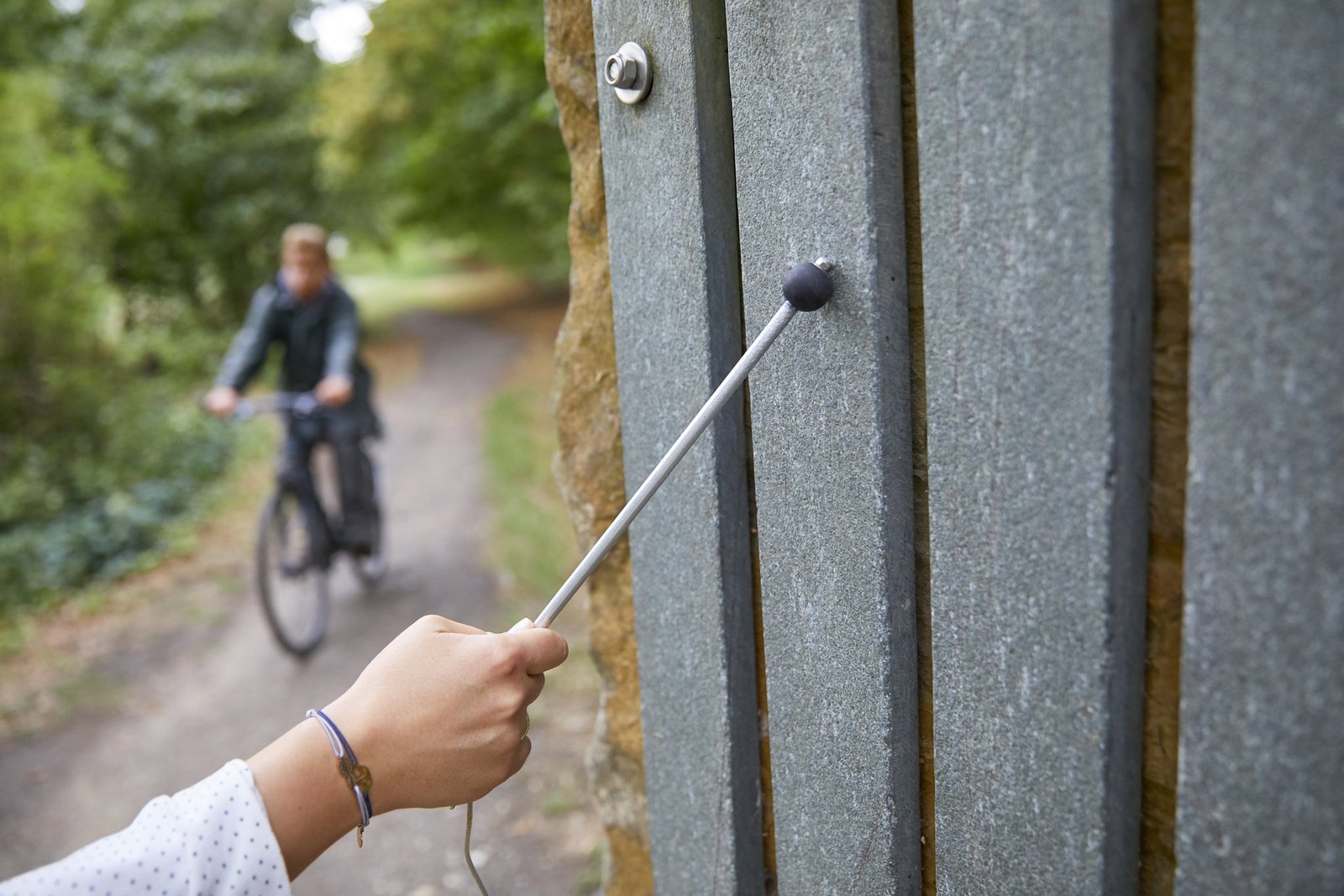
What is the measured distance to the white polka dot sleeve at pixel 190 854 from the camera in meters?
1.14

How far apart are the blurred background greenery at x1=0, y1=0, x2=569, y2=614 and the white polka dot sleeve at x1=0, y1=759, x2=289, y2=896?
5539 mm

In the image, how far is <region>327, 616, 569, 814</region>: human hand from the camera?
1.33 metres

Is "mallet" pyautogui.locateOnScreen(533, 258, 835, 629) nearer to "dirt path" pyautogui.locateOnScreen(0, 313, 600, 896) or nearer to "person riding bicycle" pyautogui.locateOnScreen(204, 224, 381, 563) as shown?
"dirt path" pyautogui.locateOnScreen(0, 313, 600, 896)

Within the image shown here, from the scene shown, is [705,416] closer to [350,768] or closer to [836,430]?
[836,430]

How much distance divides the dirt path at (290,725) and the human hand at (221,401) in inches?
59.0

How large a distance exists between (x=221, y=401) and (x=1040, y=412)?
461cm

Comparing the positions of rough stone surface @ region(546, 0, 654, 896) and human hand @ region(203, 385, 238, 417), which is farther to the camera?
human hand @ region(203, 385, 238, 417)

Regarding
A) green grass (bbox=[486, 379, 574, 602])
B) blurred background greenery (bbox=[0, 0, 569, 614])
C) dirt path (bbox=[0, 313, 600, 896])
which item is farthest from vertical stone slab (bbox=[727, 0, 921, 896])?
blurred background greenery (bbox=[0, 0, 569, 614])

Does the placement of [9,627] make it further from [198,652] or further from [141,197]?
[141,197]

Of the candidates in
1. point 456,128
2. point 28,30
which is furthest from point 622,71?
point 28,30

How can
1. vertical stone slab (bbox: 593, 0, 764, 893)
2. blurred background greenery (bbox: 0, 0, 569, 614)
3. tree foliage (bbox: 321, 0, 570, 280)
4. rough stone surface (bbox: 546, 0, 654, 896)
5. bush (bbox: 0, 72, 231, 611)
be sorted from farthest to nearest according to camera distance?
tree foliage (bbox: 321, 0, 570, 280)
blurred background greenery (bbox: 0, 0, 569, 614)
bush (bbox: 0, 72, 231, 611)
rough stone surface (bbox: 546, 0, 654, 896)
vertical stone slab (bbox: 593, 0, 764, 893)

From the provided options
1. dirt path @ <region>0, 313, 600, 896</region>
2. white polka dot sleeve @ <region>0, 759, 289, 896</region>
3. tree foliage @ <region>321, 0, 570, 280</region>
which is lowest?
dirt path @ <region>0, 313, 600, 896</region>

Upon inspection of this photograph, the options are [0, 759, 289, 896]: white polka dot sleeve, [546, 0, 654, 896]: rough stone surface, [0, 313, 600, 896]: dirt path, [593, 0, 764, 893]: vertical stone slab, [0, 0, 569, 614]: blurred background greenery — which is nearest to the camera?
[0, 759, 289, 896]: white polka dot sleeve

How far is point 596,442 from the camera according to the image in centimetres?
209
